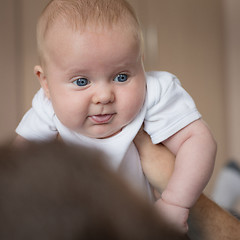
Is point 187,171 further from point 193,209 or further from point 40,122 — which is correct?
point 40,122

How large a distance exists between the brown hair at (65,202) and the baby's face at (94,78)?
0.33 meters

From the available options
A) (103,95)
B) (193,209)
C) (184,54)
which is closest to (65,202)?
(103,95)

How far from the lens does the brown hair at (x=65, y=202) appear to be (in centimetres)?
37

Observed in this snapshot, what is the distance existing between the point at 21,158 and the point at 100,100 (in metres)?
0.34

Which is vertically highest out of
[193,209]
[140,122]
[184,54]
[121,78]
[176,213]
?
[121,78]

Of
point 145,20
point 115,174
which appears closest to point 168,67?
point 145,20

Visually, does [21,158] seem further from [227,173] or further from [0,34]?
[0,34]

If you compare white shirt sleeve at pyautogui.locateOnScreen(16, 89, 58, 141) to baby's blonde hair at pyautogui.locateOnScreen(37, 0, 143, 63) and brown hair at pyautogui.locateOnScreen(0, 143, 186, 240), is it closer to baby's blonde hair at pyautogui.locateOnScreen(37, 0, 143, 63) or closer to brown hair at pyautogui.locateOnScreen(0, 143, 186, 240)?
baby's blonde hair at pyautogui.locateOnScreen(37, 0, 143, 63)

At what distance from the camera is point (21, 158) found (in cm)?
39

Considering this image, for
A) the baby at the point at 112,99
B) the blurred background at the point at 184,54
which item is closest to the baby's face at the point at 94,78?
the baby at the point at 112,99

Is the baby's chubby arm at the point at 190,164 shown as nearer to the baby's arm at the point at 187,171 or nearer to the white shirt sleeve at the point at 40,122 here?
the baby's arm at the point at 187,171

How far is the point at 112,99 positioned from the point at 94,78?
1.8 inches

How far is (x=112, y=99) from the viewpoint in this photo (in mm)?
727

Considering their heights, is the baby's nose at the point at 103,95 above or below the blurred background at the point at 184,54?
above
